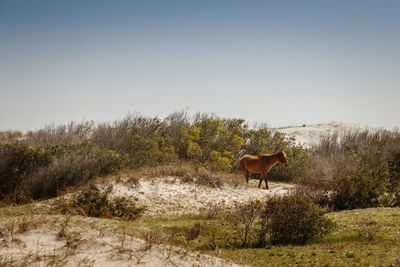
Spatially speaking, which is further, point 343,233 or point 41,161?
point 41,161

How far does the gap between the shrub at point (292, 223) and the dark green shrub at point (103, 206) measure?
461 centimetres

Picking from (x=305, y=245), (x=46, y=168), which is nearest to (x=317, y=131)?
(x=46, y=168)

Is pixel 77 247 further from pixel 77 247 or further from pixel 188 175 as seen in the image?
pixel 188 175

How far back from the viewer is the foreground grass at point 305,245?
6.86 meters

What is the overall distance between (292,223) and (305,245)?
1.91 feet

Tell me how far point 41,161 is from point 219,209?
344 inches

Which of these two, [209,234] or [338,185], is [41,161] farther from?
[338,185]

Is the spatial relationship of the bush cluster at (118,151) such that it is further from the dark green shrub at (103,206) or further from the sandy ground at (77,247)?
the sandy ground at (77,247)

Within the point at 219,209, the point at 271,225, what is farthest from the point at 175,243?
the point at 219,209

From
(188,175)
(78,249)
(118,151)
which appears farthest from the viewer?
(118,151)

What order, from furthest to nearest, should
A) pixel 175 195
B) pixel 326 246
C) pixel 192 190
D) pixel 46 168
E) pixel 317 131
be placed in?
pixel 317 131 → pixel 46 168 → pixel 192 190 → pixel 175 195 → pixel 326 246

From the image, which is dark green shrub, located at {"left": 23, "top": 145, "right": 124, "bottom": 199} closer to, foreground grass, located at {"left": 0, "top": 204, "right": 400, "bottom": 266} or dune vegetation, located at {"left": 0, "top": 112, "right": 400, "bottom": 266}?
dune vegetation, located at {"left": 0, "top": 112, "right": 400, "bottom": 266}

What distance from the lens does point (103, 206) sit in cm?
1162

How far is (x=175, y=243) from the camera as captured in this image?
709 cm
